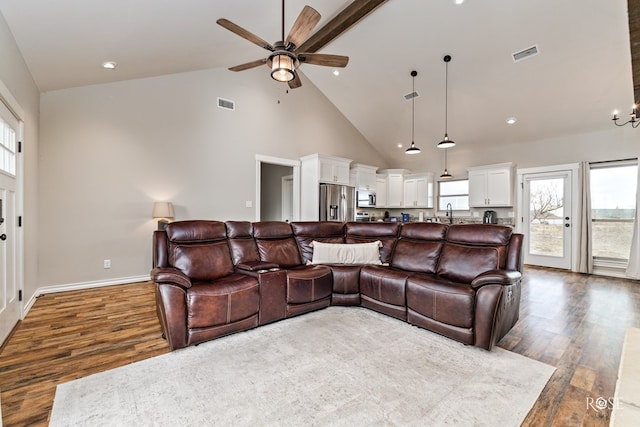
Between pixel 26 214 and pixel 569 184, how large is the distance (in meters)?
8.74

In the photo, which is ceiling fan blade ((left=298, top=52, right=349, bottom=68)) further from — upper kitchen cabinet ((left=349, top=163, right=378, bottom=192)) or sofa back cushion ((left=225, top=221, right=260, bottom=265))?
upper kitchen cabinet ((left=349, top=163, right=378, bottom=192))

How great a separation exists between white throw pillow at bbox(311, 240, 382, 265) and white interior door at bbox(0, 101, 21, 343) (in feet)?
9.45

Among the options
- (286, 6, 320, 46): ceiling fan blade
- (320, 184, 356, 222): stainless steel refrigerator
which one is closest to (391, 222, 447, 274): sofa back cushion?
(286, 6, 320, 46): ceiling fan blade

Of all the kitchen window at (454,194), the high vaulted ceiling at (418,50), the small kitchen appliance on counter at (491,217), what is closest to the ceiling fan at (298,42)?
the high vaulted ceiling at (418,50)

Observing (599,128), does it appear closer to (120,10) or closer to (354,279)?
(354,279)

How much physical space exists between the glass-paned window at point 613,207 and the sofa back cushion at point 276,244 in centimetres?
596

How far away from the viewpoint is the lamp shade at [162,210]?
443cm

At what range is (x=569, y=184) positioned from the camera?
5.78 meters

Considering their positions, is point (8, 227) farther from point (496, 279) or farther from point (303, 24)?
point (496, 279)

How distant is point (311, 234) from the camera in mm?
3887

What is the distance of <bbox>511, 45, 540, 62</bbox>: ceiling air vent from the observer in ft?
13.8

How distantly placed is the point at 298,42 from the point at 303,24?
22 cm

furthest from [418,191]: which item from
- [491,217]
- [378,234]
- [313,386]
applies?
[313,386]

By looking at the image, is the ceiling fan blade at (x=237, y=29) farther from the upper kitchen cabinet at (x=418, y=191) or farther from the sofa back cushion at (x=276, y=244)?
the upper kitchen cabinet at (x=418, y=191)
